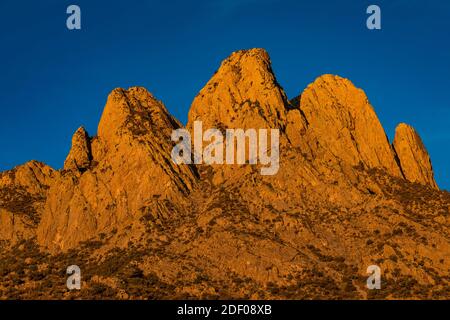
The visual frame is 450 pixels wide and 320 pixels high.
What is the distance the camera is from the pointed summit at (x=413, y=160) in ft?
627

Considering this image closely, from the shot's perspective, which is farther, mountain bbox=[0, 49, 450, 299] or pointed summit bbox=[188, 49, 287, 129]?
pointed summit bbox=[188, 49, 287, 129]

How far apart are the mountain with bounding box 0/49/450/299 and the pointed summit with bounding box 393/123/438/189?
1.09 feet

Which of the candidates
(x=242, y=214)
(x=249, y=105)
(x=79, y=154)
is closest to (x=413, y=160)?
(x=249, y=105)

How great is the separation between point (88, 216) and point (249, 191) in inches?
1252

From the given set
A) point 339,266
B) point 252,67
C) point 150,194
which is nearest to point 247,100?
point 252,67

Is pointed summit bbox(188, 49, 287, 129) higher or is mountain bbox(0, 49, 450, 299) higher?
pointed summit bbox(188, 49, 287, 129)

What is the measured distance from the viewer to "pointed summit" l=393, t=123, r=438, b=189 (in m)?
191

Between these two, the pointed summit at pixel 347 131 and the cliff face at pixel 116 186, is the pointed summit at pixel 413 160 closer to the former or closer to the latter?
the pointed summit at pixel 347 131

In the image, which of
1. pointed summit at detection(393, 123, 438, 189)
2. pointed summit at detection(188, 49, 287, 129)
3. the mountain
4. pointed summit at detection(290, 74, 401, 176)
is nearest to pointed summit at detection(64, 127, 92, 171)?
the mountain

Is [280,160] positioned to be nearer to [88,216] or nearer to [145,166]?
[145,166]

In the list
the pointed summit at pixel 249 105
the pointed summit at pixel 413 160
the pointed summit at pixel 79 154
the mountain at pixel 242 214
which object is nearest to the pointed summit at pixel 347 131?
the mountain at pixel 242 214

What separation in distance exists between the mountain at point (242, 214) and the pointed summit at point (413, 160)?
333 mm

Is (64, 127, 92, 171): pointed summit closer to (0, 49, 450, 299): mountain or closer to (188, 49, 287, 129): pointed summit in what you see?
(0, 49, 450, 299): mountain

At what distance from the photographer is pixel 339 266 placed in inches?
6102
